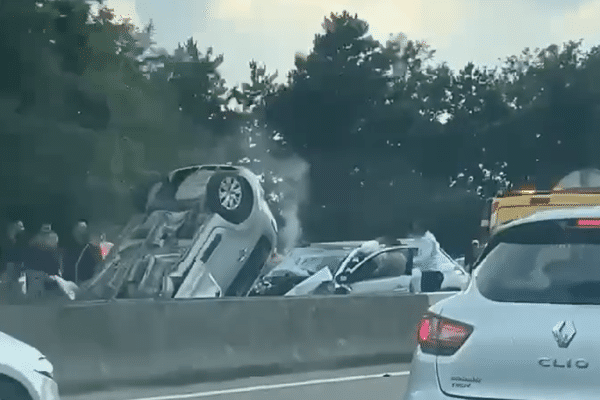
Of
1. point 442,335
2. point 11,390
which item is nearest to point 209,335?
point 11,390

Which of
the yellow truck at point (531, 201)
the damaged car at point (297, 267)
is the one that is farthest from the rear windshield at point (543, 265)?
the damaged car at point (297, 267)

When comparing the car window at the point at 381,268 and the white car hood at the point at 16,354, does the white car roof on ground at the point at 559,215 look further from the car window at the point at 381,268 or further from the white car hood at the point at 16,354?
the car window at the point at 381,268

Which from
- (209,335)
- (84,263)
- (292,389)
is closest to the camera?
(292,389)

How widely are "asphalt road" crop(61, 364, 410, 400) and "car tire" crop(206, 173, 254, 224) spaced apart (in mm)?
4662

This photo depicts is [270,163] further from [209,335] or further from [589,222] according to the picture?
[589,222]

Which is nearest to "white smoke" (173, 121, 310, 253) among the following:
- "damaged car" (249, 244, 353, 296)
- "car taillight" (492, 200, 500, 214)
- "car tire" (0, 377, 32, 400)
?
"damaged car" (249, 244, 353, 296)

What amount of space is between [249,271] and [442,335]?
44.5 feet

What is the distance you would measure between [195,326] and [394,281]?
797 centimetres

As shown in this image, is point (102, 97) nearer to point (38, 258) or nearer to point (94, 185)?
point (94, 185)

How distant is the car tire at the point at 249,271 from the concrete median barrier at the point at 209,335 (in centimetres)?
315

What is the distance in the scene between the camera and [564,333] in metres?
5.58

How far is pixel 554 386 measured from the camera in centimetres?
558

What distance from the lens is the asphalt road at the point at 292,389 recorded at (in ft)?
41.1

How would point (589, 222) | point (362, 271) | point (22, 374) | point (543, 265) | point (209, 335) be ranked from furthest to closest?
point (362, 271) → point (209, 335) → point (22, 374) → point (543, 265) → point (589, 222)
